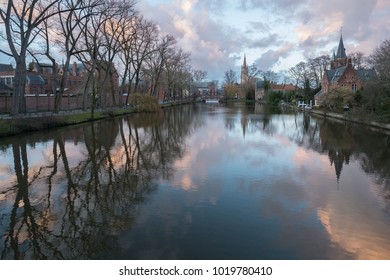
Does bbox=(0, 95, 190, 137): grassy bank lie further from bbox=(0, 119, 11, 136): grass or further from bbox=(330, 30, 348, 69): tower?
bbox=(330, 30, 348, 69): tower

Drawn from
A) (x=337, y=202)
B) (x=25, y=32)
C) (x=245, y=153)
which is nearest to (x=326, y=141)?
(x=245, y=153)

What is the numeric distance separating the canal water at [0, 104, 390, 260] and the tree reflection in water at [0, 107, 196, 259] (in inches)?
1.3

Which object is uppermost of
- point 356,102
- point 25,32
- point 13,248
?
point 25,32

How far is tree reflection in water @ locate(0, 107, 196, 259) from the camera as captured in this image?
298 inches

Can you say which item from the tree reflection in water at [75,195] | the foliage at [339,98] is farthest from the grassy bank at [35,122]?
the foliage at [339,98]

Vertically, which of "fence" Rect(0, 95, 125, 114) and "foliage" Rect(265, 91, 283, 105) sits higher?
"foliage" Rect(265, 91, 283, 105)

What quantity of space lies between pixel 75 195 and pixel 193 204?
3.56 m

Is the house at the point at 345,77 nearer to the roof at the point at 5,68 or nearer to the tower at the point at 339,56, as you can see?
the tower at the point at 339,56

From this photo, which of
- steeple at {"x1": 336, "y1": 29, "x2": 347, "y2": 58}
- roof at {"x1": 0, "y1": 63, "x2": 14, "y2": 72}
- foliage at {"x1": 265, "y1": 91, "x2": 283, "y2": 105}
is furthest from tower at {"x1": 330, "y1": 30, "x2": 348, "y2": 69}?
roof at {"x1": 0, "y1": 63, "x2": 14, "y2": 72}

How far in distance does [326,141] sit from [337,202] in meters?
14.8

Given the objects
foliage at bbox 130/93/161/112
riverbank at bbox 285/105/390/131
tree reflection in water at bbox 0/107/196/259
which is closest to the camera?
tree reflection in water at bbox 0/107/196/259

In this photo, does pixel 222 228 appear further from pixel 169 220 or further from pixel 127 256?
pixel 127 256

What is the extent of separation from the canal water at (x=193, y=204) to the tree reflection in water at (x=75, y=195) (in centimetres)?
3

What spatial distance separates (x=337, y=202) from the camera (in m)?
10.7
